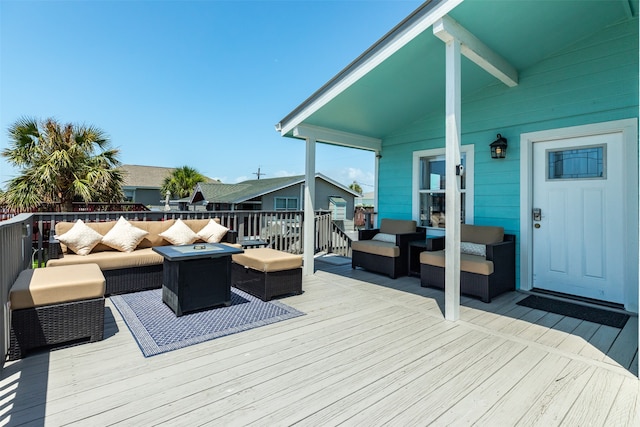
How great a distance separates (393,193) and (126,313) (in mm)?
4805

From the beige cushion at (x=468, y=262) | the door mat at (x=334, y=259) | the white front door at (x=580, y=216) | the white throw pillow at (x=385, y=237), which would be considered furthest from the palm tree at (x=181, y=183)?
the white front door at (x=580, y=216)

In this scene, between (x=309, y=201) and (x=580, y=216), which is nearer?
(x=580, y=216)

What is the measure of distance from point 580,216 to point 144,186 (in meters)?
24.8

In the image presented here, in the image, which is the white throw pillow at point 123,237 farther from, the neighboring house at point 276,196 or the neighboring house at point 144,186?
the neighboring house at point 144,186

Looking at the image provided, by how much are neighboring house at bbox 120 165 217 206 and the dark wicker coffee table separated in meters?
21.0

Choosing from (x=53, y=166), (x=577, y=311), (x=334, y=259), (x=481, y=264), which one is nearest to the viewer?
(x=577, y=311)

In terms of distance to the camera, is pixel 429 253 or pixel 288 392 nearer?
pixel 288 392

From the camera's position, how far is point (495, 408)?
1.78 meters

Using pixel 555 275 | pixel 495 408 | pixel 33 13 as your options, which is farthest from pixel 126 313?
pixel 33 13

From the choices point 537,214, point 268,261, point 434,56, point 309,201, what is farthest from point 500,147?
point 268,261

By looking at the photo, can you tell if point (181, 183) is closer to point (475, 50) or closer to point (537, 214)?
point (475, 50)

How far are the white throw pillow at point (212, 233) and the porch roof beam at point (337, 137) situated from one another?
6.43ft

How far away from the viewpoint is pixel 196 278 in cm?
331

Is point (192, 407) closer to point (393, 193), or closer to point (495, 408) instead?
point (495, 408)
